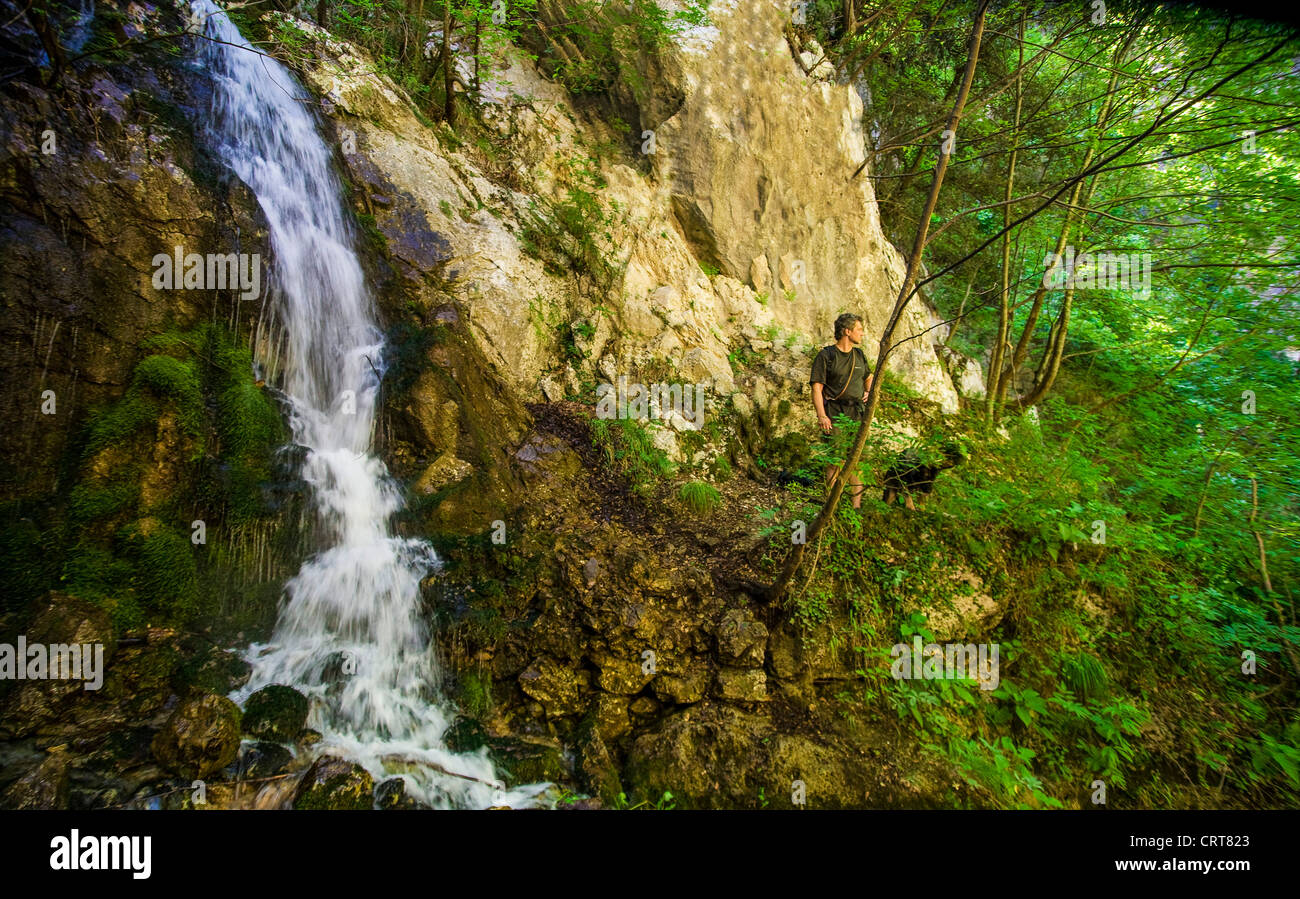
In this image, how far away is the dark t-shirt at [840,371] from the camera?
5281mm

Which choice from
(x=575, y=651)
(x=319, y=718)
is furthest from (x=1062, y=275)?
(x=319, y=718)

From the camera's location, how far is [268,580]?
418 centimetres

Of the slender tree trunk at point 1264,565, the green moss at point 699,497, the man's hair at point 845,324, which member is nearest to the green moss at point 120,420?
the green moss at point 699,497

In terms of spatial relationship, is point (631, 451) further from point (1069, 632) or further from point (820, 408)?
point (1069, 632)

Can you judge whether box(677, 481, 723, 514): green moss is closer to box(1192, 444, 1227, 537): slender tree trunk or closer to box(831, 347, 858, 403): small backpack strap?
box(831, 347, 858, 403): small backpack strap

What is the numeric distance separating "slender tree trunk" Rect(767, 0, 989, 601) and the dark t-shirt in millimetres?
1485

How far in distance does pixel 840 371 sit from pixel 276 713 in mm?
5558

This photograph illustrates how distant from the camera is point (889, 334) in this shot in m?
3.33

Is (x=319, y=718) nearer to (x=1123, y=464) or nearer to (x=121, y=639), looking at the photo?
(x=121, y=639)

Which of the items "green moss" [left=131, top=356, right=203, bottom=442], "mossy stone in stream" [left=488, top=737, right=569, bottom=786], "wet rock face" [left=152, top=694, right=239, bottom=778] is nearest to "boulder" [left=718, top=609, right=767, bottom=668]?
"mossy stone in stream" [left=488, top=737, right=569, bottom=786]

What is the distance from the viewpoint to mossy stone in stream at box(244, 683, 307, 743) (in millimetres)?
3412

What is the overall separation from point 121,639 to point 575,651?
3096 mm

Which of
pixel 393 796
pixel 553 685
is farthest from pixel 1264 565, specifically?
pixel 393 796

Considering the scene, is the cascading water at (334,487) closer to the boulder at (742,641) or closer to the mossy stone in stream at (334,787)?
the mossy stone in stream at (334,787)
